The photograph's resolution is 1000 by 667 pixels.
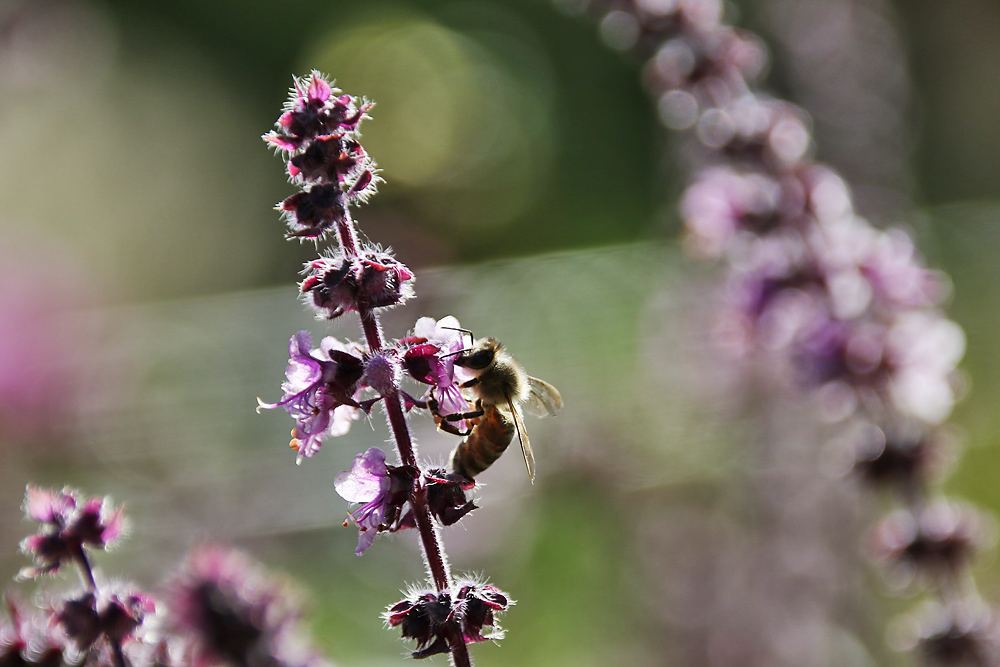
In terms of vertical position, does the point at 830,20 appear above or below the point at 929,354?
above

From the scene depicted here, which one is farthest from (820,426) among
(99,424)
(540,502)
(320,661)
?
(99,424)

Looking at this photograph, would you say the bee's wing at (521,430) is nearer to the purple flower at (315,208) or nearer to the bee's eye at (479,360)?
the bee's eye at (479,360)

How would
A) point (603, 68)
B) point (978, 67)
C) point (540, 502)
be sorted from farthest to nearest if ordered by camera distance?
point (603, 68)
point (978, 67)
point (540, 502)

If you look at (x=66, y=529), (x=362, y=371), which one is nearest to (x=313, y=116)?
(x=362, y=371)

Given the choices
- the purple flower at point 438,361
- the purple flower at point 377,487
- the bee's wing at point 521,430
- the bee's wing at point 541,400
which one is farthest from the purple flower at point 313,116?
the bee's wing at point 541,400

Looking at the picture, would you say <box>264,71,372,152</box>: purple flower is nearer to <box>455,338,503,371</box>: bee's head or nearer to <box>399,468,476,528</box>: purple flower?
<box>399,468,476,528</box>: purple flower

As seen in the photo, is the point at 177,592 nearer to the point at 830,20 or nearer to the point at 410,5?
the point at 830,20
